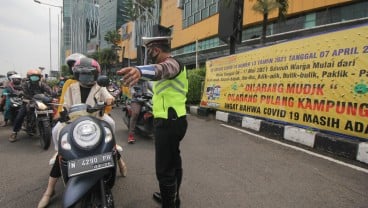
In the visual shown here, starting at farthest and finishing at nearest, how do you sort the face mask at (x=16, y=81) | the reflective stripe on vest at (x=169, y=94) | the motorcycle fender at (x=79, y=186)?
the face mask at (x=16, y=81), the reflective stripe on vest at (x=169, y=94), the motorcycle fender at (x=79, y=186)

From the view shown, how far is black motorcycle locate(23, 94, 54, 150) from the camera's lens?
247 inches

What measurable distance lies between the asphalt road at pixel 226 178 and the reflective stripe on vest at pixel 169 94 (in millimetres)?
1189

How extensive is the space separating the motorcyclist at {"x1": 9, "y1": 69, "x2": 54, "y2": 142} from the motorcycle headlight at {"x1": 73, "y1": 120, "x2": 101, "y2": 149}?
494 centimetres

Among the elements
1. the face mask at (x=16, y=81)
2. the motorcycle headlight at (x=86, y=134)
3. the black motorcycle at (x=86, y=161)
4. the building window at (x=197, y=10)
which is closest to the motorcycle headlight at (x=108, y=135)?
the black motorcycle at (x=86, y=161)

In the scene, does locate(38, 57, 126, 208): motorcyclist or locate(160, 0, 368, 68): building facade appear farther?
locate(160, 0, 368, 68): building facade

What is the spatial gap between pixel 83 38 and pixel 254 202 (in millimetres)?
110829

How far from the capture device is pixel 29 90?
23.6 feet

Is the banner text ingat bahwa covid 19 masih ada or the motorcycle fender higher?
the banner text ingat bahwa covid 19 masih ada

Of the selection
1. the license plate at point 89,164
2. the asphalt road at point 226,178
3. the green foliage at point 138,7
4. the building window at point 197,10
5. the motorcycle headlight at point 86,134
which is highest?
the green foliage at point 138,7

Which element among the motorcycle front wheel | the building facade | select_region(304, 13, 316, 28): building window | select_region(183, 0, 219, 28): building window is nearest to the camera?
the motorcycle front wheel

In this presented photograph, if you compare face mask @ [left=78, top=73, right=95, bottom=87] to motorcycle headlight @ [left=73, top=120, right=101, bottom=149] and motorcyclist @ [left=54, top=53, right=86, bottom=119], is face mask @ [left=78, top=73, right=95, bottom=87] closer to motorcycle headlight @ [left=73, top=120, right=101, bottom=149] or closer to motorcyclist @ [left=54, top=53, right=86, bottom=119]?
motorcyclist @ [left=54, top=53, right=86, bottom=119]

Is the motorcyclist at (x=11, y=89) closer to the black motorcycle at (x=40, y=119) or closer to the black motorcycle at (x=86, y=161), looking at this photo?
the black motorcycle at (x=40, y=119)

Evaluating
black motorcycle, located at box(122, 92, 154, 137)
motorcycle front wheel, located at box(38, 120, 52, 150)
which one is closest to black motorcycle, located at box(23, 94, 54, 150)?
motorcycle front wheel, located at box(38, 120, 52, 150)

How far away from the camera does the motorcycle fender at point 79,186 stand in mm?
2541
